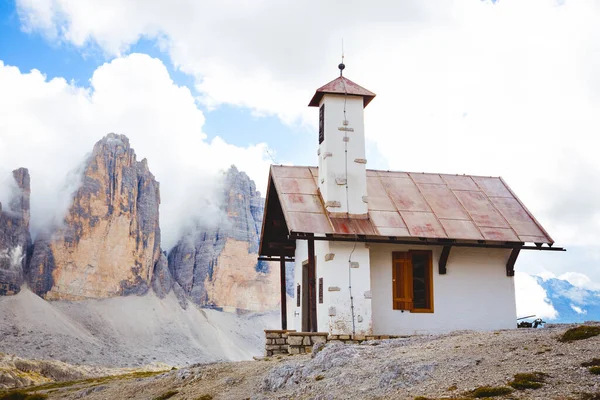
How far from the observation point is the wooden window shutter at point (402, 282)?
19062 mm

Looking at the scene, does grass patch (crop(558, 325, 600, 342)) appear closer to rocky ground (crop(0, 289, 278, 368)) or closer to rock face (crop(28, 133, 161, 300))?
rocky ground (crop(0, 289, 278, 368))

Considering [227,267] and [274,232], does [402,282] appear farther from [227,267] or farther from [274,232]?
[227,267]

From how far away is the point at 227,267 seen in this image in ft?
510

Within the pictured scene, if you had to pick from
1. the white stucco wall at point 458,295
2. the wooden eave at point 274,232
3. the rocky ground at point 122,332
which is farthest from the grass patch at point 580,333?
the rocky ground at point 122,332

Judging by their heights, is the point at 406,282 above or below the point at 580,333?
above

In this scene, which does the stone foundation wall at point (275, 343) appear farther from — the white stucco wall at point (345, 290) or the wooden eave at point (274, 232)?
the wooden eave at point (274, 232)

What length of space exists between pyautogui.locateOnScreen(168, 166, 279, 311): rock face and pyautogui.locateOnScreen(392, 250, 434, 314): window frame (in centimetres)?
13497

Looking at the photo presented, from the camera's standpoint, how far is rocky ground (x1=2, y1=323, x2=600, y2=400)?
30.8ft

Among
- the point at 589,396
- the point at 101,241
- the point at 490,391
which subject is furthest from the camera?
the point at 101,241

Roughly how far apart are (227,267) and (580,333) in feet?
481

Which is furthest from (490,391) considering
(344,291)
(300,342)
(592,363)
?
(344,291)

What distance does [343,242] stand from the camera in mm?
18516

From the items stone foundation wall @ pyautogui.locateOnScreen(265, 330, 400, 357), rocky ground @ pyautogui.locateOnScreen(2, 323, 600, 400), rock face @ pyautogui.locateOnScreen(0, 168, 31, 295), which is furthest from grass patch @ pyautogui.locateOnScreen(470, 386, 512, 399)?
rock face @ pyautogui.locateOnScreen(0, 168, 31, 295)

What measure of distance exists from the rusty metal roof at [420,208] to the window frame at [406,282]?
0.98m
